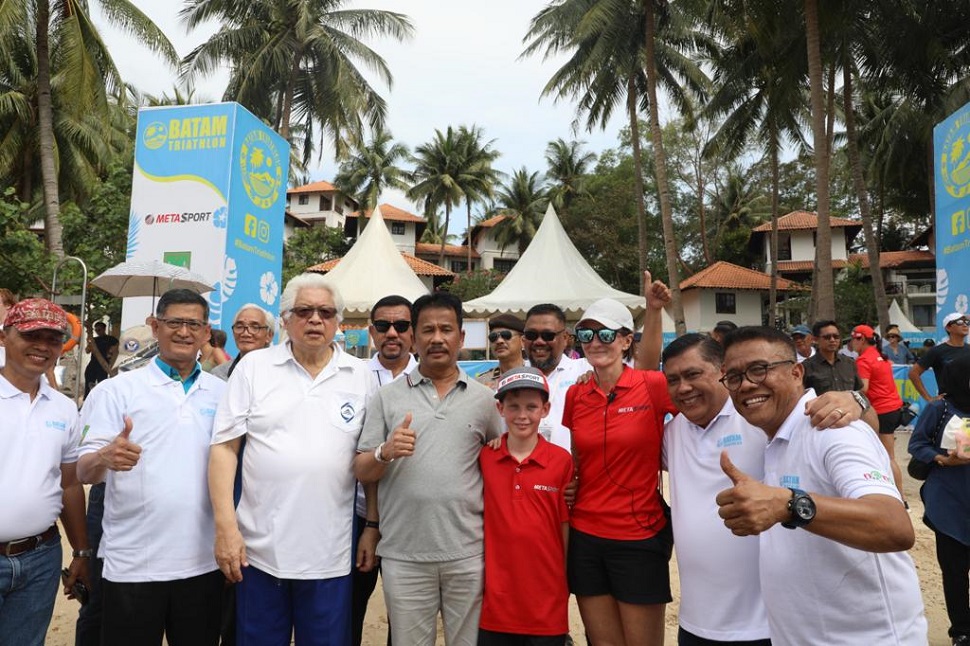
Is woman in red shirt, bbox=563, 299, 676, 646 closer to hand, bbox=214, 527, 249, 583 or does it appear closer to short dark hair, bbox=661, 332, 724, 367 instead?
short dark hair, bbox=661, 332, 724, 367

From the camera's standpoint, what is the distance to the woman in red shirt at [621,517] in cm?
265

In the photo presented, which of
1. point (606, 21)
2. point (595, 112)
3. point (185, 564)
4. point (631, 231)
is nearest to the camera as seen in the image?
point (185, 564)

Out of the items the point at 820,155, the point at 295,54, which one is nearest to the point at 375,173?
the point at 295,54

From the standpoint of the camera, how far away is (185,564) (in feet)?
8.51

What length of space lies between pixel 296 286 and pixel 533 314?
1.57 metres

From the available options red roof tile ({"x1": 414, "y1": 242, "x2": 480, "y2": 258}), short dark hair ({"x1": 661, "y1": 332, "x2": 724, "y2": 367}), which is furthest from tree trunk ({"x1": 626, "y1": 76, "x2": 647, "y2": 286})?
red roof tile ({"x1": 414, "y1": 242, "x2": 480, "y2": 258})

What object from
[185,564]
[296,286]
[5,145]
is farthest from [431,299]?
[5,145]

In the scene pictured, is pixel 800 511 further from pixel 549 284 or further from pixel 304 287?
pixel 549 284

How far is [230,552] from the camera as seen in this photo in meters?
2.52

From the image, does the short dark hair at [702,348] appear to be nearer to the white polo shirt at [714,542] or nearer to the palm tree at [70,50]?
the white polo shirt at [714,542]

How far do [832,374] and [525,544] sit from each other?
16.1 feet

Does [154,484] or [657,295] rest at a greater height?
[657,295]

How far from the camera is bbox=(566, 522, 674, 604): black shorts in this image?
2637 mm

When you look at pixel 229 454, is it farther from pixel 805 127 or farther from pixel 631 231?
pixel 631 231
